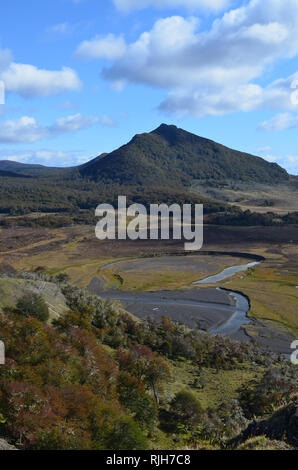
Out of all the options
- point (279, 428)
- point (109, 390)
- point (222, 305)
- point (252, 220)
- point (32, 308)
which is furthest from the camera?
point (252, 220)

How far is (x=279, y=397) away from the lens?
73.9ft

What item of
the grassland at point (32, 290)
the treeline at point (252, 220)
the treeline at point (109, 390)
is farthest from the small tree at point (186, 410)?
the treeline at point (252, 220)

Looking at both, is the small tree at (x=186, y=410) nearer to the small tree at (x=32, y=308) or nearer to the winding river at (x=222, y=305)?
the small tree at (x=32, y=308)

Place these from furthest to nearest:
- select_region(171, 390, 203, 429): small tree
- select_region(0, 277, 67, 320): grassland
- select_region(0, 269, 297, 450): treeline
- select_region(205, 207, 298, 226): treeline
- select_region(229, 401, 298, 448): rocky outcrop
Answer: select_region(205, 207, 298, 226): treeline, select_region(0, 277, 67, 320): grassland, select_region(171, 390, 203, 429): small tree, select_region(229, 401, 298, 448): rocky outcrop, select_region(0, 269, 297, 450): treeline

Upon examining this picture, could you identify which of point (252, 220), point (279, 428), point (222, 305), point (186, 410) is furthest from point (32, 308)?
point (252, 220)

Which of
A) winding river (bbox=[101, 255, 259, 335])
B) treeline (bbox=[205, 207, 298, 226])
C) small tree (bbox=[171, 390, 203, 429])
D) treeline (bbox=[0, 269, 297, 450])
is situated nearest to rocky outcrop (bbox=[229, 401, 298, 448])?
treeline (bbox=[0, 269, 297, 450])

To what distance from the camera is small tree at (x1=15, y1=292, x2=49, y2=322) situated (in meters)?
26.8

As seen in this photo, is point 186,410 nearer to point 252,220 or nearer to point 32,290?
point 32,290

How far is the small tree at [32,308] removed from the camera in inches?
1053

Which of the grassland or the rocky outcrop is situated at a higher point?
the grassland

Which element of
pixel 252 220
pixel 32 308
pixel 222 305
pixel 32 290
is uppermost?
pixel 252 220

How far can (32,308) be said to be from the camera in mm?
27031

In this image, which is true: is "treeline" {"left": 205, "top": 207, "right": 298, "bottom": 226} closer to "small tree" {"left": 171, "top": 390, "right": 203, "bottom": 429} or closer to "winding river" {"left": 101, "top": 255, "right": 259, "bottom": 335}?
"winding river" {"left": 101, "top": 255, "right": 259, "bottom": 335}
